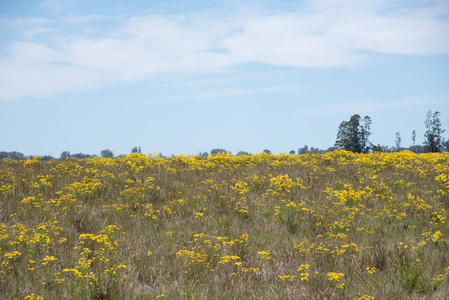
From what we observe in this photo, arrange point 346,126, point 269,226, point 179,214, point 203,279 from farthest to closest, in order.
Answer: point 346,126 < point 179,214 < point 269,226 < point 203,279

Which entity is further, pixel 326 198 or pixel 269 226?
pixel 326 198

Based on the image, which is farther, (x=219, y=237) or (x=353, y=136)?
(x=353, y=136)

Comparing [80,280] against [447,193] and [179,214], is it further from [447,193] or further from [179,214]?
[447,193]

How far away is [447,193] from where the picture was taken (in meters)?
8.27

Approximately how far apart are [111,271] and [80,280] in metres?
0.55

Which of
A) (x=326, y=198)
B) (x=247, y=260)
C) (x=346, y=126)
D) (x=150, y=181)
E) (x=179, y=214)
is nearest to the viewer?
(x=247, y=260)

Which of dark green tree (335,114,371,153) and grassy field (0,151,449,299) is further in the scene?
dark green tree (335,114,371,153)

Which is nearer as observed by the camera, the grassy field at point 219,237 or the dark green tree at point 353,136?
the grassy field at point 219,237

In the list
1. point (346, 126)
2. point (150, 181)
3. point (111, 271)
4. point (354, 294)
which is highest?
point (346, 126)

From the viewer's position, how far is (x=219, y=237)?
4883 mm

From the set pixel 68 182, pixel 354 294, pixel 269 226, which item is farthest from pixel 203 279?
pixel 68 182

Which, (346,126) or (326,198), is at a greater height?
(346,126)

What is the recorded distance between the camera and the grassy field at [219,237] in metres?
4.10

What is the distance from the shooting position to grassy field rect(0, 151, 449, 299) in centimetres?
410
